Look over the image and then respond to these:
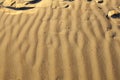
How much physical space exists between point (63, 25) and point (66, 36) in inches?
14.3

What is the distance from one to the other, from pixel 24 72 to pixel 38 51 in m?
0.55

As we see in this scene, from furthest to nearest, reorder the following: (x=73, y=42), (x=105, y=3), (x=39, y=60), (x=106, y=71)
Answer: (x=105, y=3), (x=73, y=42), (x=39, y=60), (x=106, y=71)

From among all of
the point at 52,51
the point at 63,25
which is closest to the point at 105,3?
the point at 63,25

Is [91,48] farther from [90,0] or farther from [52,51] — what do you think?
[90,0]

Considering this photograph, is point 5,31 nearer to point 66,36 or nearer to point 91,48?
point 66,36

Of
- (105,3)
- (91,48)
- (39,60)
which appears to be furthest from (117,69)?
(105,3)

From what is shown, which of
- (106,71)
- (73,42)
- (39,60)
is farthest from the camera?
(73,42)

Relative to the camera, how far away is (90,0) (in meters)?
5.47

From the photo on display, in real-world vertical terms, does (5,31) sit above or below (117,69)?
above

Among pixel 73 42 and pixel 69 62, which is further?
pixel 73 42

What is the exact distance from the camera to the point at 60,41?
439 cm

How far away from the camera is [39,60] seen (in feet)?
13.3

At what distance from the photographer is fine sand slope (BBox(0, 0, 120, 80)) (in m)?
3.83

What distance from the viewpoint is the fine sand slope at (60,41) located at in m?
3.83
